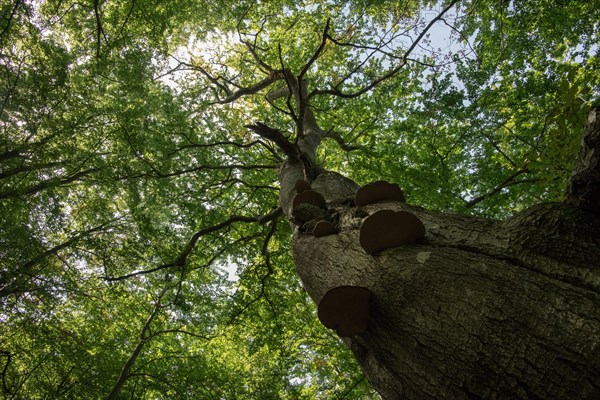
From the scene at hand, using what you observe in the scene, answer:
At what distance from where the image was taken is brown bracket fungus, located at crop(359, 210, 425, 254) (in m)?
1.92

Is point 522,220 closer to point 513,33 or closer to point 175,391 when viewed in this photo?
point 513,33

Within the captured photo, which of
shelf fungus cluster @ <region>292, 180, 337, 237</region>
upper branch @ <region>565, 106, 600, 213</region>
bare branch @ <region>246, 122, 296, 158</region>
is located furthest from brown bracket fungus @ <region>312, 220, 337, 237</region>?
bare branch @ <region>246, 122, 296, 158</region>

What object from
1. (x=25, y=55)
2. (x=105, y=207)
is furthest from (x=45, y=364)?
(x=25, y=55)

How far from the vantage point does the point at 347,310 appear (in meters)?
1.71

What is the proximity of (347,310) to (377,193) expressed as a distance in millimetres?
1324

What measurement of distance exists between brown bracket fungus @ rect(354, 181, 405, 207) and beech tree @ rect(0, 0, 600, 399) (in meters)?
0.03

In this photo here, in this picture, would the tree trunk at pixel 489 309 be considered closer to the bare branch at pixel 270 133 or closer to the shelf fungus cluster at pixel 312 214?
the shelf fungus cluster at pixel 312 214

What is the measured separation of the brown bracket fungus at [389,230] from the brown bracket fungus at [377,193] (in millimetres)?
760

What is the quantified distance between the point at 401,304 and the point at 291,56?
11.6m

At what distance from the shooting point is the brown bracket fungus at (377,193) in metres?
2.76

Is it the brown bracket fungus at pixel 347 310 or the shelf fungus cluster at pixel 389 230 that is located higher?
the shelf fungus cluster at pixel 389 230

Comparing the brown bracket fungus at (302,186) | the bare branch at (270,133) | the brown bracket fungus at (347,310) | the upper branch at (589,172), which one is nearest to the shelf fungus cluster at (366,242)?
the brown bracket fungus at (347,310)

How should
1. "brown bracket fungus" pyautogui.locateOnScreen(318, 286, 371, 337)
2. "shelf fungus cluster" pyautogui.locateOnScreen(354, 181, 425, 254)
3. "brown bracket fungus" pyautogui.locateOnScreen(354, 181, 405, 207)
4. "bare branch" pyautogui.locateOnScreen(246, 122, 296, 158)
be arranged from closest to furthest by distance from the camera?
"brown bracket fungus" pyautogui.locateOnScreen(318, 286, 371, 337), "shelf fungus cluster" pyautogui.locateOnScreen(354, 181, 425, 254), "brown bracket fungus" pyautogui.locateOnScreen(354, 181, 405, 207), "bare branch" pyautogui.locateOnScreen(246, 122, 296, 158)

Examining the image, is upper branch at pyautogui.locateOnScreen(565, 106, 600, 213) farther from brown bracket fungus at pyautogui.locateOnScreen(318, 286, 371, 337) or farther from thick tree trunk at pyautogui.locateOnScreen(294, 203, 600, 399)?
brown bracket fungus at pyautogui.locateOnScreen(318, 286, 371, 337)
